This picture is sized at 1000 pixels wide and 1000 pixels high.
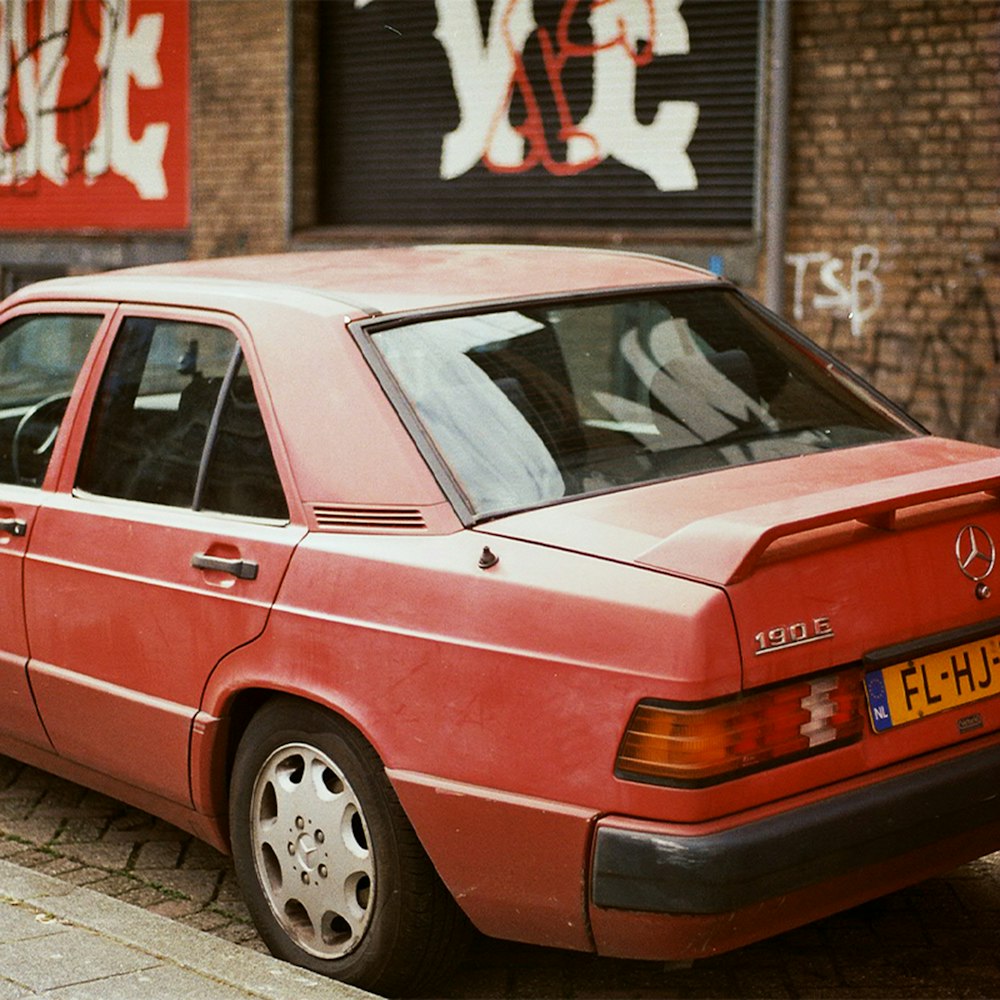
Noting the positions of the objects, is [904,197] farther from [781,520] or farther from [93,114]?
[93,114]

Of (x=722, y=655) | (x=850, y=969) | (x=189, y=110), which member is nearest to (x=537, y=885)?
(x=722, y=655)

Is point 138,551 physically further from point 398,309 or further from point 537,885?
point 537,885

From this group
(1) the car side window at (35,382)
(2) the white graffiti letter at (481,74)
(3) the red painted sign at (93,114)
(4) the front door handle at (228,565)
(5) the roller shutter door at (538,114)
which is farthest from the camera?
(3) the red painted sign at (93,114)

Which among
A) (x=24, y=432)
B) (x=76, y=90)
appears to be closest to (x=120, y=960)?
(x=24, y=432)

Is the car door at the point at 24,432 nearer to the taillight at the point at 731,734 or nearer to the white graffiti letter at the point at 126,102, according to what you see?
the taillight at the point at 731,734

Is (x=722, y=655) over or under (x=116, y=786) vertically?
over

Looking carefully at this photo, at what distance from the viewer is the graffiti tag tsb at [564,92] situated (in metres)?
11.2

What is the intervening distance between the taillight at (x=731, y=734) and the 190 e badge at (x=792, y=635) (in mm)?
86

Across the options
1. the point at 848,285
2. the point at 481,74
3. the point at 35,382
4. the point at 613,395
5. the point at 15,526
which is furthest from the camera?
the point at 481,74

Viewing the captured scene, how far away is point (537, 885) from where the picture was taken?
338 centimetres

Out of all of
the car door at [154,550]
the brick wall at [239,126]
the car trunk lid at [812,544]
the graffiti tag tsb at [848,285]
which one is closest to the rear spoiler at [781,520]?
the car trunk lid at [812,544]

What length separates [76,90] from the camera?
1530 cm

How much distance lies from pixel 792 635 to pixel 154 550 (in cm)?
169

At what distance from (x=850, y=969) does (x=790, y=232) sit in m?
7.24
